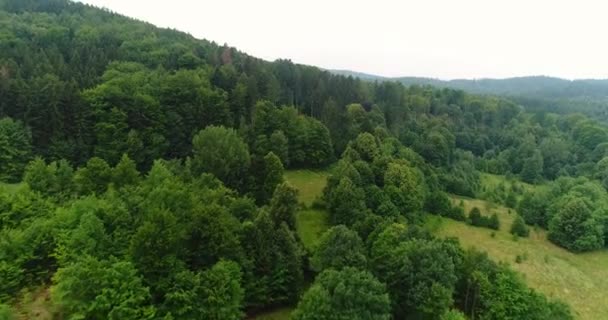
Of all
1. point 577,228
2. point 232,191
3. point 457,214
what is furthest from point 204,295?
point 577,228

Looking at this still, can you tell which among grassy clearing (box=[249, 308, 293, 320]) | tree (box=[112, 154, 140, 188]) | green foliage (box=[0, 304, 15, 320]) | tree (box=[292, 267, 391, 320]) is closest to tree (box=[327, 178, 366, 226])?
grassy clearing (box=[249, 308, 293, 320])

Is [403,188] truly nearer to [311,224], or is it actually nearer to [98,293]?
[311,224]

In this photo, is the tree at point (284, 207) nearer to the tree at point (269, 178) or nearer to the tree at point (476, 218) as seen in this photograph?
the tree at point (269, 178)

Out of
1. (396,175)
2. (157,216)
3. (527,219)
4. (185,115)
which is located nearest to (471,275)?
(396,175)

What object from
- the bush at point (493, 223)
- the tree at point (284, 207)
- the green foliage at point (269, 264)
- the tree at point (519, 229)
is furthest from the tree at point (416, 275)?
the tree at point (519, 229)

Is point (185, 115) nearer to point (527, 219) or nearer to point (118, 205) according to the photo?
point (118, 205)
